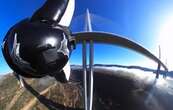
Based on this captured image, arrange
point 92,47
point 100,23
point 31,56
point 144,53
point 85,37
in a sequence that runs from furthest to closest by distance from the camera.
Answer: point 144,53 < point 92,47 < point 100,23 < point 85,37 < point 31,56

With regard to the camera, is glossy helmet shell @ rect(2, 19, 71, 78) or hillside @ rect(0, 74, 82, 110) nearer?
glossy helmet shell @ rect(2, 19, 71, 78)

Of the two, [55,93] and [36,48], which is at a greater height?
[36,48]

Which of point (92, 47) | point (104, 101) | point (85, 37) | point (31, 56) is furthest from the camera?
point (104, 101)

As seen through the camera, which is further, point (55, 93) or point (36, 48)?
point (55, 93)

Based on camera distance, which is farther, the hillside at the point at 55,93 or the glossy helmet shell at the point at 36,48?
the hillside at the point at 55,93

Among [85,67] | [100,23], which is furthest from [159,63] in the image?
[100,23]

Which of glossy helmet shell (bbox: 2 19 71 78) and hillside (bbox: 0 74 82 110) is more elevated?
glossy helmet shell (bbox: 2 19 71 78)

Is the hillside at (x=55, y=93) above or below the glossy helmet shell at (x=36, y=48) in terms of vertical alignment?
below

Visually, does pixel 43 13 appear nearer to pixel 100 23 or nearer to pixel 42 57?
pixel 42 57
